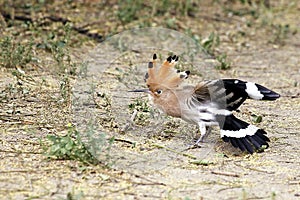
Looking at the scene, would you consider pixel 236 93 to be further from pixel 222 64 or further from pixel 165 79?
pixel 222 64

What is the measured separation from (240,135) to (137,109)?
76 centimetres

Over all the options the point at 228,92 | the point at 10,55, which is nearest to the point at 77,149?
the point at 228,92

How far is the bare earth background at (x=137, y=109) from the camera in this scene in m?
3.12

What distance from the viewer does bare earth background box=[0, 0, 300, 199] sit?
10.2 feet

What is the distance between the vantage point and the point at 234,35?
267 inches

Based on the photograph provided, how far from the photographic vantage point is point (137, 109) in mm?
4121

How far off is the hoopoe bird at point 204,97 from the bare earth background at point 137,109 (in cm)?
11

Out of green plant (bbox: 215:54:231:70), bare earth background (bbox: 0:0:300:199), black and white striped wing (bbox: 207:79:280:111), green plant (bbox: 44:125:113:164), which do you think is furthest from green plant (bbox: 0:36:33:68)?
black and white striped wing (bbox: 207:79:280:111)

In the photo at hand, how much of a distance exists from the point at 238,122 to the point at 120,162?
76 cm

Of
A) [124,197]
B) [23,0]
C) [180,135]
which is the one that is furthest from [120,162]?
Answer: [23,0]

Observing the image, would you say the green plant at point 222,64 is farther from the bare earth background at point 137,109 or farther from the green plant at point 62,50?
A: the green plant at point 62,50

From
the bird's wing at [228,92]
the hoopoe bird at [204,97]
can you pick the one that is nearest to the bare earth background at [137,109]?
the hoopoe bird at [204,97]

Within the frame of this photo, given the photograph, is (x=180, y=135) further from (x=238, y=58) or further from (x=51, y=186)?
(x=238, y=58)

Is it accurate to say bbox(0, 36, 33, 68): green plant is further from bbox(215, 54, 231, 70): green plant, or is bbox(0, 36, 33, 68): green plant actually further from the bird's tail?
the bird's tail
